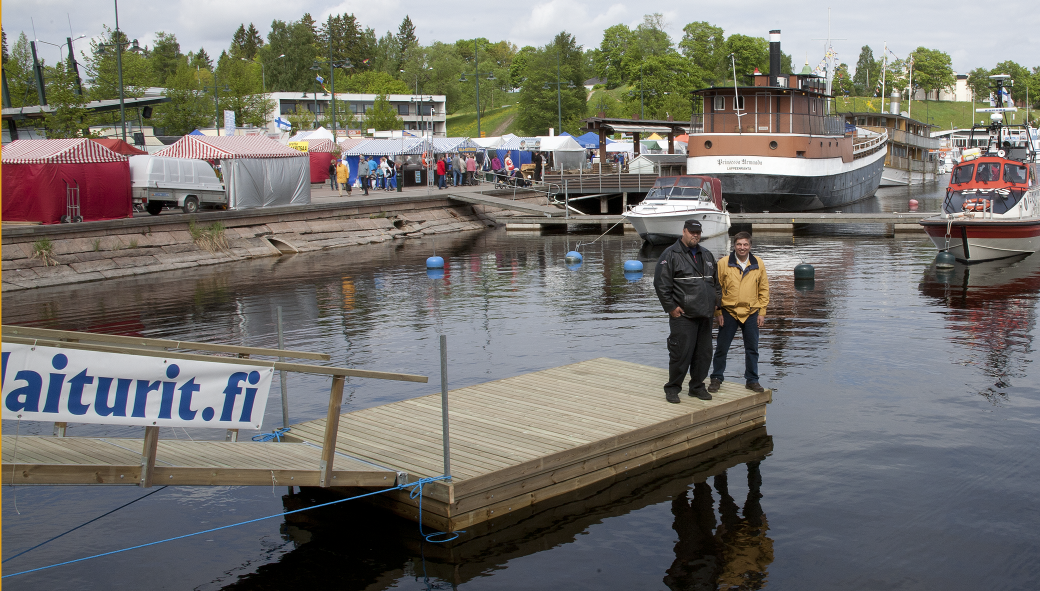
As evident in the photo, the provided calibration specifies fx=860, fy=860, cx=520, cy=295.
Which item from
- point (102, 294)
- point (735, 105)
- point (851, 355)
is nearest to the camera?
point (851, 355)

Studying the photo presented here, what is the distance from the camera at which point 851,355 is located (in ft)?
45.8

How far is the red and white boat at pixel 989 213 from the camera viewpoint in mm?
24469

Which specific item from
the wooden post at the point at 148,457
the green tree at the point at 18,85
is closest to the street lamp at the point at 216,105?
the green tree at the point at 18,85

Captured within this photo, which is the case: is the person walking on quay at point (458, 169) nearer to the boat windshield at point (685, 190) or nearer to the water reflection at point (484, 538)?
the boat windshield at point (685, 190)

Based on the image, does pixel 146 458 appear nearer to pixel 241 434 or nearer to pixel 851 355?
pixel 241 434

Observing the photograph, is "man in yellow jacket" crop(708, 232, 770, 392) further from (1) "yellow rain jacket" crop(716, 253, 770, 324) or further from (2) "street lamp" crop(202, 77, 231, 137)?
(2) "street lamp" crop(202, 77, 231, 137)

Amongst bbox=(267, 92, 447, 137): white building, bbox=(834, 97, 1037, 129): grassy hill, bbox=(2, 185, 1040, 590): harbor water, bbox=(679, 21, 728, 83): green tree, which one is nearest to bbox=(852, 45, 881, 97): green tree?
bbox=(834, 97, 1037, 129): grassy hill

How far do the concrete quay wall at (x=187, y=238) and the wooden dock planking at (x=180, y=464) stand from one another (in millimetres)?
19117

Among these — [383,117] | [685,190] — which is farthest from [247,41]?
[685,190]

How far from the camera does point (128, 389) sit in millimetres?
6059

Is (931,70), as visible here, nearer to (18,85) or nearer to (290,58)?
(290,58)

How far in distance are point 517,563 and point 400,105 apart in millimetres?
127426

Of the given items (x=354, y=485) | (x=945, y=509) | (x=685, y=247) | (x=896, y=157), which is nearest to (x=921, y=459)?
(x=945, y=509)

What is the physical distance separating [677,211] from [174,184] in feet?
59.7
